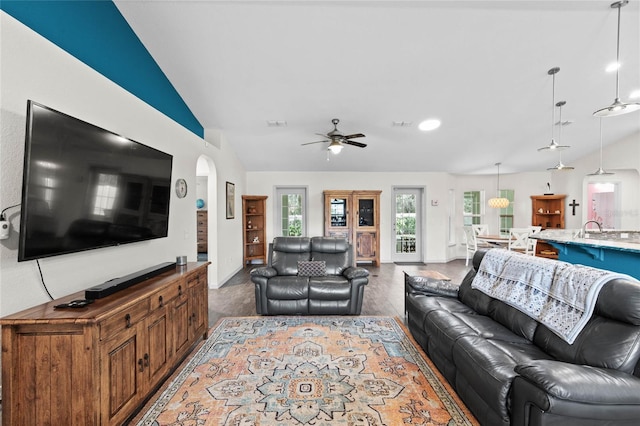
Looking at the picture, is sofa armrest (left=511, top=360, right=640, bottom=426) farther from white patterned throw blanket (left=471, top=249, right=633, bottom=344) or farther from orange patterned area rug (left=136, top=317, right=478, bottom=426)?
orange patterned area rug (left=136, top=317, right=478, bottom=426)

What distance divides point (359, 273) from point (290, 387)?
1.75m

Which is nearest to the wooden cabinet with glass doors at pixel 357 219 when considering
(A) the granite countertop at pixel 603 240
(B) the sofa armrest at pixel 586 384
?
(A) the granite countertop at pixel 603 240

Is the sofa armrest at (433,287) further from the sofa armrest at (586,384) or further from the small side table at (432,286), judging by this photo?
the sofa armrest at (586,384)

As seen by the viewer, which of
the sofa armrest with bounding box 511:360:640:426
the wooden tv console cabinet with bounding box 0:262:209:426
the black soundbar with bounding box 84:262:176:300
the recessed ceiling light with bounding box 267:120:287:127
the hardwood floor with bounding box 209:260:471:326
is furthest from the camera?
the recessed ceiling light with bounding box 267:120:287:127

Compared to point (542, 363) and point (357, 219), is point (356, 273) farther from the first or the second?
point (357, 219)

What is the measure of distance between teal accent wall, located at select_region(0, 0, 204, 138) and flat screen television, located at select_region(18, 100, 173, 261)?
0.76 meters

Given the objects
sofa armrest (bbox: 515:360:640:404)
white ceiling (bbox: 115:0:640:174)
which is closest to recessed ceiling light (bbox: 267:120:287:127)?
white ceiling (bbox: 115:0:640:174)

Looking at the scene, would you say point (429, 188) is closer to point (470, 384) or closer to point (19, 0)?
point (470, 384)

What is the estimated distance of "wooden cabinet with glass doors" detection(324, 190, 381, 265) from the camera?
685cm

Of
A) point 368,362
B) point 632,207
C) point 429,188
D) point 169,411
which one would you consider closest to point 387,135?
point 429,188

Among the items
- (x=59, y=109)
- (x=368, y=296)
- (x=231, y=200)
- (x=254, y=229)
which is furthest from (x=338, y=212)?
(x=59, y=109)

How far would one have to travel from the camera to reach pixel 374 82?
3656mm

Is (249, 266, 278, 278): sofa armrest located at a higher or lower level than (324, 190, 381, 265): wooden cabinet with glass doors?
lower

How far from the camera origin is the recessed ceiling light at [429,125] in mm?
4745
